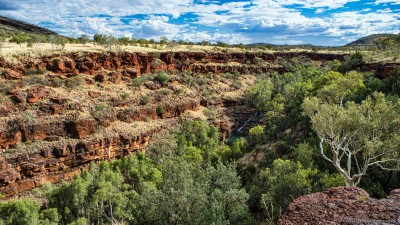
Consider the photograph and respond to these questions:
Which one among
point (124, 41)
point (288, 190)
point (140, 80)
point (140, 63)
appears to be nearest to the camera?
point (288, 190)

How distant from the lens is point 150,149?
1919 inches

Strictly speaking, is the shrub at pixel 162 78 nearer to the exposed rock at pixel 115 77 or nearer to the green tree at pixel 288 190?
the exposed rock at pixel 115 77

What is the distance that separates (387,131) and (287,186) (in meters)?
7.16

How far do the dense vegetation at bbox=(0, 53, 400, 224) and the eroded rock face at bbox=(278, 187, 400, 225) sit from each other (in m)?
1.95

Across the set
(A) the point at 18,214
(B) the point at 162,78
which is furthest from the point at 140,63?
(A) the point at 18,214

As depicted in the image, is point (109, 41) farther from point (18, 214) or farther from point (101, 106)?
point (18, 214)

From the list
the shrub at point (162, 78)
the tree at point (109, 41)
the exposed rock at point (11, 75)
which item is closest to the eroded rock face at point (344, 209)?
the exposed rock at point (11, 75)

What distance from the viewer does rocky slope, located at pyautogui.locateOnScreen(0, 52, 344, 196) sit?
133 feet

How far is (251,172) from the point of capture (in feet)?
111

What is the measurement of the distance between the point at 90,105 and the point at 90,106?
32 centimetres

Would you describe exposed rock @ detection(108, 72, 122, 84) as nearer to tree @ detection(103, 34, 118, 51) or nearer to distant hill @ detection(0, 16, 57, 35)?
tree @ detection(103, 34, 118, 51)

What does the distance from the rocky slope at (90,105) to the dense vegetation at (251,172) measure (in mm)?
5371

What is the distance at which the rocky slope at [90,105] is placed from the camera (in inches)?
1592

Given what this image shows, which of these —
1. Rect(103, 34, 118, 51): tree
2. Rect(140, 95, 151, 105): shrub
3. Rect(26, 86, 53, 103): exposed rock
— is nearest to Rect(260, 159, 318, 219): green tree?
Rect(140, 95, 151, 105): shrub
